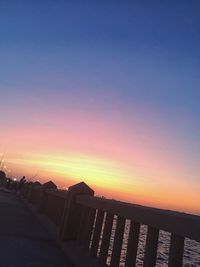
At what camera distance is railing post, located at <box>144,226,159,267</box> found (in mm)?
4312

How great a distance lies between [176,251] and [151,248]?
22.3 inches

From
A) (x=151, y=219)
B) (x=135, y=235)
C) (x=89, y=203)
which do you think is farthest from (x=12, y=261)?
(x=151, y=219)

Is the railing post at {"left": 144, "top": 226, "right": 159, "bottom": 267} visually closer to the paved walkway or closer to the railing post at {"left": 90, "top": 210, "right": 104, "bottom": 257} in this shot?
the railing post at {"left": 90, "top": 210, "right": 104, "bottom": 257}

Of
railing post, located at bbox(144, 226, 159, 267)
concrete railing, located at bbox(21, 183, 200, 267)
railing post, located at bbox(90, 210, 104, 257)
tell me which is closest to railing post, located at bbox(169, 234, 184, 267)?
concrete railing, located at bbox(21, 183, 200, 267)

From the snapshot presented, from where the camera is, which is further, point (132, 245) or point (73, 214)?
point (73, 214)

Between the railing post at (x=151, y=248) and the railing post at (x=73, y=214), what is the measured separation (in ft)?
13.1

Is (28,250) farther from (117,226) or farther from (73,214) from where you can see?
(117,226)

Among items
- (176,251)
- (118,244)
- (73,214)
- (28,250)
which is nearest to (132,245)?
(118,244)

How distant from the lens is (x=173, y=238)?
3.89m

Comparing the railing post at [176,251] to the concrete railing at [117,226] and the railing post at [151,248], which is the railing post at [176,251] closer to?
the concrete railing at [117,226]

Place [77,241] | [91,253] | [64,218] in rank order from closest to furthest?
[91,253], [77,241], [64,218]

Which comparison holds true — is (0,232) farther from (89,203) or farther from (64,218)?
(89,203)

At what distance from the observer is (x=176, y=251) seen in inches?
151

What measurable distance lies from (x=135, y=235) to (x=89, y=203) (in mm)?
2338
